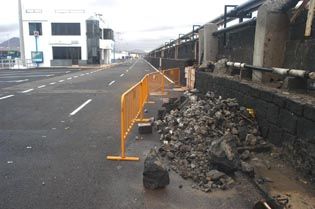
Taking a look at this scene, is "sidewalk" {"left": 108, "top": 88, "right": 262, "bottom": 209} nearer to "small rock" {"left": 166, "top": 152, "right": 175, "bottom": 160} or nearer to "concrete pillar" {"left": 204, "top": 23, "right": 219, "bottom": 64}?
"small rock" {"left": 166, "top": 152, "right": 175, "bottom": 160}

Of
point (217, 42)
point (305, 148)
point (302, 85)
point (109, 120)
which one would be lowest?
point (109, 120)

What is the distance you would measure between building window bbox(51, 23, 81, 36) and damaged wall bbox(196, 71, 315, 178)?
61370 mm

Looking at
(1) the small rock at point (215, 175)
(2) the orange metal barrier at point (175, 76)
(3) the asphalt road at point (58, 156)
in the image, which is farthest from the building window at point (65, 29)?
(1) the small rock at point (215, 175)

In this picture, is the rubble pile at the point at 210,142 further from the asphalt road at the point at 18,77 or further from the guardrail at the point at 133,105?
the asphalt road at the point at 18,77

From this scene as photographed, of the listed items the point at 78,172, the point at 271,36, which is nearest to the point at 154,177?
the point at 78,172

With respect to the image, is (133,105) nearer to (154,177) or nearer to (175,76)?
(154,177)

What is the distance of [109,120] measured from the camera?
34.4 ft

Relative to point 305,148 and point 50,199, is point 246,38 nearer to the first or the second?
point 305,148

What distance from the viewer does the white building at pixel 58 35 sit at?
64.2 metres

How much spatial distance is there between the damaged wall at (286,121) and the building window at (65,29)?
61.4 meters

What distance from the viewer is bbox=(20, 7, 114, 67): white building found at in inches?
2530

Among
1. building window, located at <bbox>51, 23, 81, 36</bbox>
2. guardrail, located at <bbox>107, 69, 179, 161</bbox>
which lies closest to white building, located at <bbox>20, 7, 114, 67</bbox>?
building window, located at <bbox>51, 23, 81, 36</bbox>

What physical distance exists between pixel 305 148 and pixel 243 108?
2.64 meters

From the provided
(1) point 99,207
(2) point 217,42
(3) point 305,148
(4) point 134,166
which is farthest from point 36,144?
(2) point 217,42
